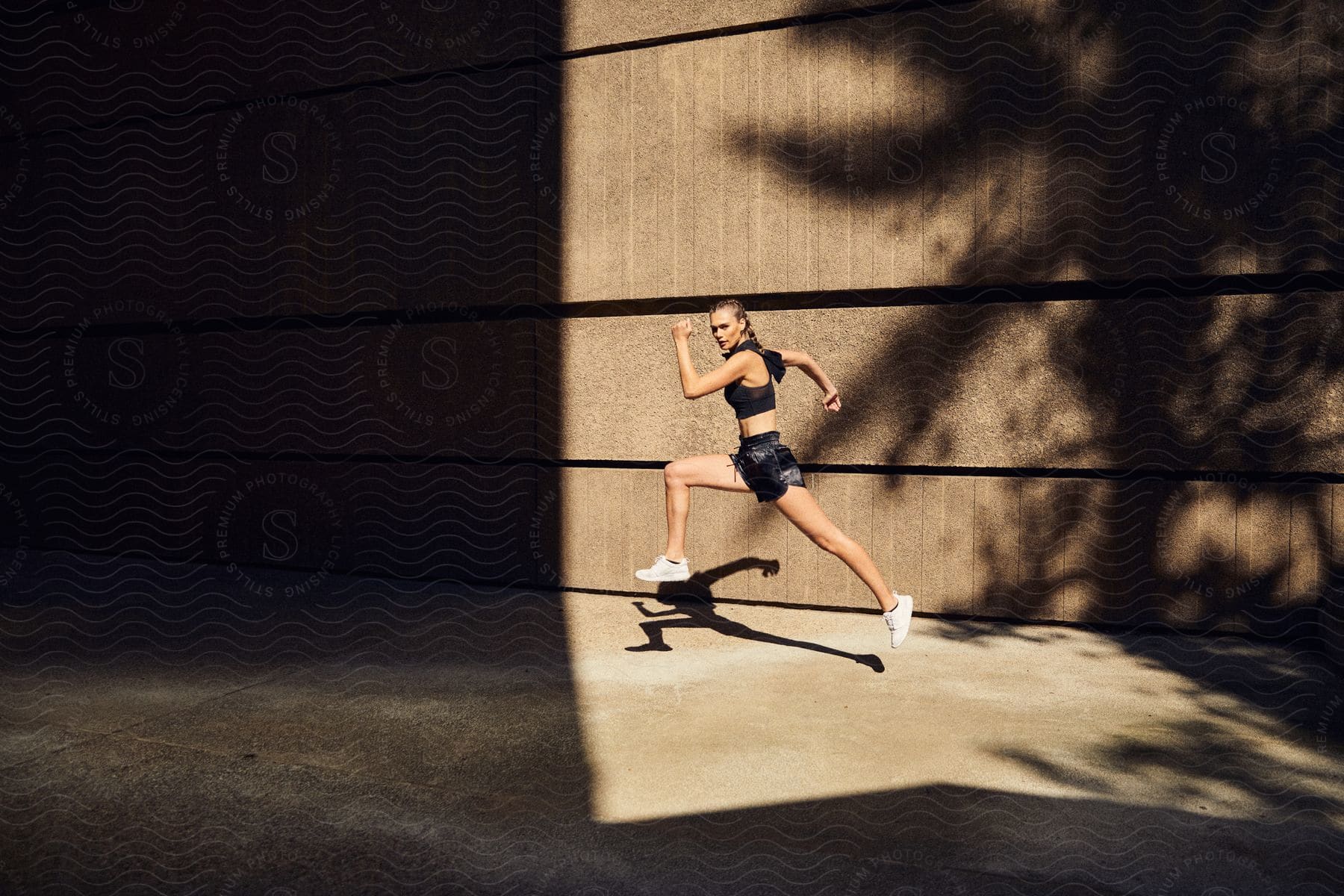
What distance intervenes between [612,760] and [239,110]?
20.9 feet

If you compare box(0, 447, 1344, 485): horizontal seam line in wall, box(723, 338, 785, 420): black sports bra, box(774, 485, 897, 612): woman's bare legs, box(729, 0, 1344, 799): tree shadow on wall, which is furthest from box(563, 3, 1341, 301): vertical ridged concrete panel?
box(774, 485, 897, 612): woman's bare legs

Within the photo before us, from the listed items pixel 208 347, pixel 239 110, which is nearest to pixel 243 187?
pixel 239 110

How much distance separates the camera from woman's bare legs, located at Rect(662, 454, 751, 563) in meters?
5.14

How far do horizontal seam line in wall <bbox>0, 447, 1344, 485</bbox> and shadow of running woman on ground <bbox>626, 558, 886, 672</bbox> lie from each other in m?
0.76

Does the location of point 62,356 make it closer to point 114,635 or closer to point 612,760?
point 114,635

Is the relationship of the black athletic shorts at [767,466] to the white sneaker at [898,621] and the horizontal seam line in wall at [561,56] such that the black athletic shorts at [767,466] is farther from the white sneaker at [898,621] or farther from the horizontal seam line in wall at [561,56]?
the horizontal seam line in wall at [561,56]

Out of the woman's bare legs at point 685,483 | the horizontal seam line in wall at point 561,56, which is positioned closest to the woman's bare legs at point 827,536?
the woman's bare legs at point 685,483

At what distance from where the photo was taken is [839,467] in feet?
21.2

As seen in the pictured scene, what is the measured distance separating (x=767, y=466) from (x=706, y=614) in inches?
68.4

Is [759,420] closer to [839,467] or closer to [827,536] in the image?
[827,536]

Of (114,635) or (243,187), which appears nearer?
(114,635)

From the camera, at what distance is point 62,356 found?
8867mm

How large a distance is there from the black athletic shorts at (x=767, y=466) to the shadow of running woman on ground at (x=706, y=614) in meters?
1.00

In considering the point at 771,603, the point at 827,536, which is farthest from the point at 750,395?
the point at 771,603
